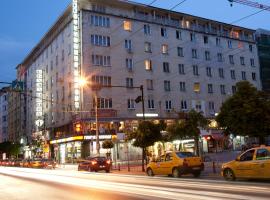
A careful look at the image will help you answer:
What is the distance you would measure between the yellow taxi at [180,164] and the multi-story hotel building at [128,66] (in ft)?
89.1

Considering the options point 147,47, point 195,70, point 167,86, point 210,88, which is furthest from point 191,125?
point 210,88

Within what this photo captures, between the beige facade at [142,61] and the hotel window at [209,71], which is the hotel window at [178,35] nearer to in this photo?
the beige facade at [142,61]

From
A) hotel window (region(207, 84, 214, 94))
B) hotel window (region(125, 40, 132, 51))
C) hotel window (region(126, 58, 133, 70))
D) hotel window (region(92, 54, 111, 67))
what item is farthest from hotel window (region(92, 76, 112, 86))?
hotel window (region(207, 84, 214, 94))

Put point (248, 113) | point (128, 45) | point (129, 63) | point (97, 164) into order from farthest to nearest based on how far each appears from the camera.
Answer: point (128, 45) → point (129, 63) → point (97, 164) → point (248, 113)

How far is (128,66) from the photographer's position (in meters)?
60.9

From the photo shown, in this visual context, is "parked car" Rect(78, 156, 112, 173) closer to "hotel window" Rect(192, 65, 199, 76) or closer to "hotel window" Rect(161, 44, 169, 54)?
"hotel window" Rect(161, 44, 169, 54)

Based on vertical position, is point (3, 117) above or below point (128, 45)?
below

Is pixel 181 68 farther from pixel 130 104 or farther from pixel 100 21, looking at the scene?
pixel 100 21

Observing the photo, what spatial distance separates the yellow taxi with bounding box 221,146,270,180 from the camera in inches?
678

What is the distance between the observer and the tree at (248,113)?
75.1 ft

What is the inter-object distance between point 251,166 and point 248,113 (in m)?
5.68

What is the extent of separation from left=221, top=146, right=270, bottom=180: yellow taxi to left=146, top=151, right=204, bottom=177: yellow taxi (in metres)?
3.41

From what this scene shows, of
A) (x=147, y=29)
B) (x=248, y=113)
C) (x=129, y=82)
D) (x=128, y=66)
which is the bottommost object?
(x=248, y=113)

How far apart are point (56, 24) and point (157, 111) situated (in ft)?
72.6
